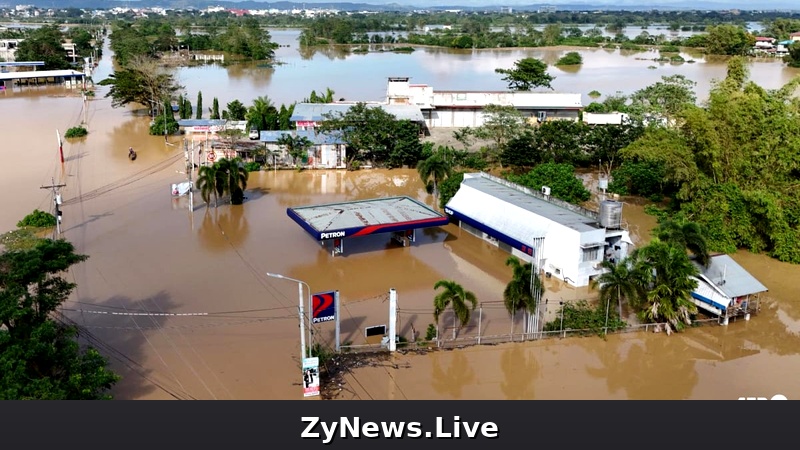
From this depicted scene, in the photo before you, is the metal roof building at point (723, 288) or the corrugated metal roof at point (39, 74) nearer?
the metal roof building at point (723, 288)

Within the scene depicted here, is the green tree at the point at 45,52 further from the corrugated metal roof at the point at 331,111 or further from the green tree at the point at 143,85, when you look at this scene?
the corrugated metal roof at the point at 331,111

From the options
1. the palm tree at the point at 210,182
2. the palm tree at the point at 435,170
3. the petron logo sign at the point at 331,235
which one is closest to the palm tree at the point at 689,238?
the petron logo sign at the point at 331,235

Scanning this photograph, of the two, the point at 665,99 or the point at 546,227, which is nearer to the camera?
→ the point at 546,227

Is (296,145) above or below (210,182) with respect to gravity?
above

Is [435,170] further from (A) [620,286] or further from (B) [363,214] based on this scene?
(A) [620,286]

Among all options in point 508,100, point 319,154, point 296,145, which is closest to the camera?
point 296,145

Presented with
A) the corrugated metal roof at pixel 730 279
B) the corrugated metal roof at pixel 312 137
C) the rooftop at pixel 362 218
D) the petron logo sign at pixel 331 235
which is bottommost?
the corrugated metal roof at pixel 730 279

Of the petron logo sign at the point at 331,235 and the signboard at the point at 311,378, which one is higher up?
the petron logo sign at the point at 331,235

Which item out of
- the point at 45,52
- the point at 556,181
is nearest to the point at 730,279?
the point at 556,181

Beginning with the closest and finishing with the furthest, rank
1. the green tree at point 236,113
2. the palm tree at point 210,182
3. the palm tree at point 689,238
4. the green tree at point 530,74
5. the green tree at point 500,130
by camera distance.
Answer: the palm tree at point 689,238
the palm tree at point 210,182
the green tree at point 500,130
the green tree at point 236,113
the green tree at point 530,74
